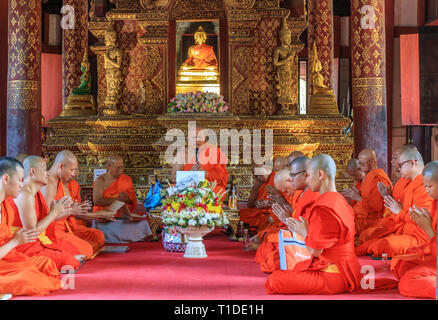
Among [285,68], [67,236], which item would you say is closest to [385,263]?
[67,236]

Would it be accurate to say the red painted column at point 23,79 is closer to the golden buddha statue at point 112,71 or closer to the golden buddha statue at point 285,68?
the golden buddha statue at point 112,71

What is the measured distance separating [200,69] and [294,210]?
6.19 metres

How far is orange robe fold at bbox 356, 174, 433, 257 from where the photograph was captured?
289 inches

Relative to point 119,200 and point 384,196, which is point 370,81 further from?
point 119,200

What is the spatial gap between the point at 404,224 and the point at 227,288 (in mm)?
2716

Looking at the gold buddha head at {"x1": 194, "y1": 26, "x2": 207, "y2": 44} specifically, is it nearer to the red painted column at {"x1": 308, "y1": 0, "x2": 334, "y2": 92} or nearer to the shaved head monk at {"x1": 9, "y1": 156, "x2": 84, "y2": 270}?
the red painted column at {"x1": 308, "y1": 0, "x2": 334, "y2": 92}

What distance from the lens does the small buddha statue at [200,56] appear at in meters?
12.3

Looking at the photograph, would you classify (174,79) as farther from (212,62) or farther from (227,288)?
(227,288)

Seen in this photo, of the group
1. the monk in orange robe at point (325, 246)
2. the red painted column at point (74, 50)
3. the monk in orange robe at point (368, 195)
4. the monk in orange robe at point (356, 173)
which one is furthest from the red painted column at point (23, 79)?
the monk in orange robe at point (325, 246)

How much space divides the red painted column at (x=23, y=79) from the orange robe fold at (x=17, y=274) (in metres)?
5.57

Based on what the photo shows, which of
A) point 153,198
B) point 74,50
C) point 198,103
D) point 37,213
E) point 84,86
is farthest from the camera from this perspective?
point 74,50

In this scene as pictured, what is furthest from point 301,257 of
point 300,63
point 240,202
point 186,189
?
point 300,63

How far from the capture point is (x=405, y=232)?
25.5 feet

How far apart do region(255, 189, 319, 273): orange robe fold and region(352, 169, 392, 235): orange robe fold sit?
5.03 feet
